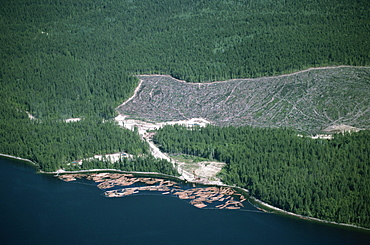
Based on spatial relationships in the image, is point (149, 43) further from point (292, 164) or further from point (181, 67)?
point (292, 164)

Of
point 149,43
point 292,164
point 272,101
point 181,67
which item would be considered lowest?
point 292,164

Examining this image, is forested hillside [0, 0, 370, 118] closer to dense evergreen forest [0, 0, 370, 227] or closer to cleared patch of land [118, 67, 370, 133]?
dense evergreen forest [0, 0, 370, 227]

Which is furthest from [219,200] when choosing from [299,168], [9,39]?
[9,39]

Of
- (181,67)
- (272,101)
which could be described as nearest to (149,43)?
(181,67)

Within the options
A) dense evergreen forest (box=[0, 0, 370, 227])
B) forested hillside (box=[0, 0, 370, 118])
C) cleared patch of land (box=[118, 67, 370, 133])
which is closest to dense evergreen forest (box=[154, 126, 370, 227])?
dense evergreen forest (box=[0, 0, 370, 227])

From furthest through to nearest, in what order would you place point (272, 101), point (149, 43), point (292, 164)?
point (149, 43) < point (272, 101) < point (292, 164)

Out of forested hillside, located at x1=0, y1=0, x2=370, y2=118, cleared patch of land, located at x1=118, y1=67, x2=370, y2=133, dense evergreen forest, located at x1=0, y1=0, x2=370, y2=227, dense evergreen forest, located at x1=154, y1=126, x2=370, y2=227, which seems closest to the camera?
dense evergreen forest, located at x1=154, y1=126, x2=370, y2=227

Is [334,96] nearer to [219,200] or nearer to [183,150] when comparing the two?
[183,150]

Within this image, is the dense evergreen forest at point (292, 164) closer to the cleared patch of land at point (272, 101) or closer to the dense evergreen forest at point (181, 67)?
the dense evergreen forest at point (181, 67)

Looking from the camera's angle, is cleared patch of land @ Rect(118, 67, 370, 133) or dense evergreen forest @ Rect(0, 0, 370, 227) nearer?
dense evergreen forest @ Rect(0, 0, 370, 227)
